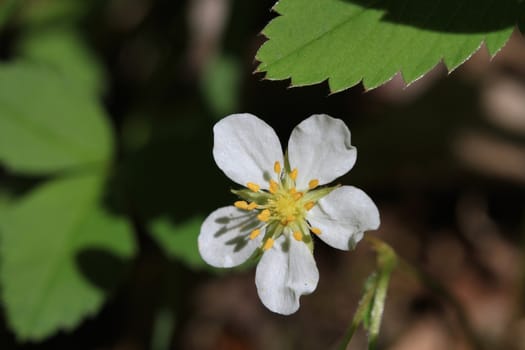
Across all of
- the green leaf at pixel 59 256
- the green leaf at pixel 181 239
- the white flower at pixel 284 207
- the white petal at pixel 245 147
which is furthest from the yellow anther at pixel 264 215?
the green leaf at pixel 59 256

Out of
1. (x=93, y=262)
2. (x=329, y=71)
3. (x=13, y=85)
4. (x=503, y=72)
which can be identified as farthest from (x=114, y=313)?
(x=503, y=72)

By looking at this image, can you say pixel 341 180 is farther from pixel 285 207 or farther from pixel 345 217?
pixel 345 217

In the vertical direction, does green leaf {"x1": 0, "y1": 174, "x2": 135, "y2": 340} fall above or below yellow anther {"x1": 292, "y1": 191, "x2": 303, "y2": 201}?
below

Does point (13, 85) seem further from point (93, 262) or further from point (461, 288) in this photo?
point (461, 288)

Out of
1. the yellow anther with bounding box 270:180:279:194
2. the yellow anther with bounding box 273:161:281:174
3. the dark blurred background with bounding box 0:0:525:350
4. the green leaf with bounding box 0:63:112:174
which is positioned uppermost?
the yellow anther with bounding box 273:161:281:174

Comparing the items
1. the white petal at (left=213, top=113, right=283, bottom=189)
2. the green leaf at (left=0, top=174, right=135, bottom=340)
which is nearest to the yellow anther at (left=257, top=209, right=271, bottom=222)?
the white petal at (left=213, top=113, right=283, bottom=189)

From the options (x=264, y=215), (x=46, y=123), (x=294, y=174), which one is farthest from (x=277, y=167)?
(x=46, y=123)

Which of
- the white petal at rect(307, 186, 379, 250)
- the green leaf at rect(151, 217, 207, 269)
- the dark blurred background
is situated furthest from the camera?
the dark blurred background

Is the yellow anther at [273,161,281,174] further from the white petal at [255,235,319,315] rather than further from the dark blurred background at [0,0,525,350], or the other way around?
the dark blurred background at [0,0,525,350]
